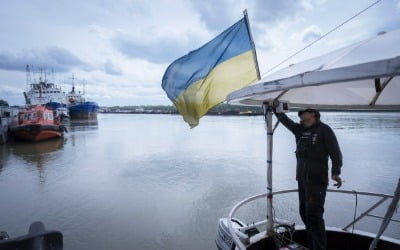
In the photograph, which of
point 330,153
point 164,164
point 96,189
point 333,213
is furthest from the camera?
point 164,164

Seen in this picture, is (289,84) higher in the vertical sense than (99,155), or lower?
higher

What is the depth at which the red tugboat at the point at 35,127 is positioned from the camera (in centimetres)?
2912

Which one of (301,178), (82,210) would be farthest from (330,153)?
(82,210)

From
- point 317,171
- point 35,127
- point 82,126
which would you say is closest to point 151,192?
point 317,171

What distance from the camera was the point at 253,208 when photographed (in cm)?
961

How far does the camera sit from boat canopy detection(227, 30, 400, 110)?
7.26ft

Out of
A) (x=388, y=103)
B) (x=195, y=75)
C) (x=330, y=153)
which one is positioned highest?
(x=195, y=75)

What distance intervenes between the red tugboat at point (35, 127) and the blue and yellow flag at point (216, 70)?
2823cm

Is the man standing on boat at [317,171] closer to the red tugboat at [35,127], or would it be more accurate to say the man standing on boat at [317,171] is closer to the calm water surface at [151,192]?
the calm water surface at [151,192]

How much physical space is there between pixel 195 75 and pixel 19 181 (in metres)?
12.6

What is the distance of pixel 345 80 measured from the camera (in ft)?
7.54

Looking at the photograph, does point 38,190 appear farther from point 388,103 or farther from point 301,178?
point 388,103

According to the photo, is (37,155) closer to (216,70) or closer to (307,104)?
(216,70)

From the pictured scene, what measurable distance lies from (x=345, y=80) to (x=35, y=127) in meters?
31.5
